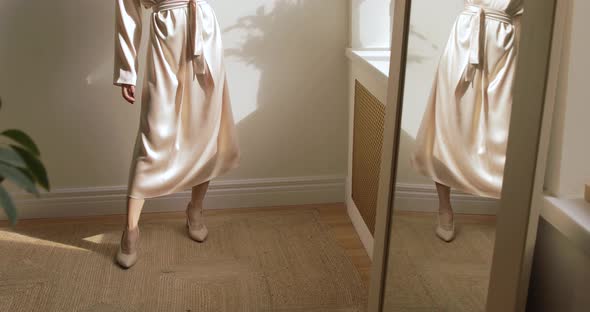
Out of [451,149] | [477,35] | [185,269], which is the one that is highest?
[477,35]

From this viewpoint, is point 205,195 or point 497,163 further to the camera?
point 205,195

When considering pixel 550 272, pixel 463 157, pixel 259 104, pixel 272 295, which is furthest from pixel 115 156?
pixel 550 272

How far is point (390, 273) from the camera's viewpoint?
6.95 feet

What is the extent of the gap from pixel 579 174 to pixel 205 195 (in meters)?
2.43

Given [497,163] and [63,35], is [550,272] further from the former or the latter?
[63,35]

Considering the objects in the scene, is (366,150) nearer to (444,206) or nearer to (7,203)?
(444,206)

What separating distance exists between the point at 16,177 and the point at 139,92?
2.57m

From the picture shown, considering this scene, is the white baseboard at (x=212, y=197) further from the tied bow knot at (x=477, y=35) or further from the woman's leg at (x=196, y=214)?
the tied bow knot at (x=477, y=35)

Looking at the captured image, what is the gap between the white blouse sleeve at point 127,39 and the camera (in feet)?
9.19

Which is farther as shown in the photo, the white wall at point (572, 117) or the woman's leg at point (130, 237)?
the woman's leg at point (130, 237)

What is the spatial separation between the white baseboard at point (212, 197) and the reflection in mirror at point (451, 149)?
154cm

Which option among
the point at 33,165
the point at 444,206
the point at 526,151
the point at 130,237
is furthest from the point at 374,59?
the point at 33,165

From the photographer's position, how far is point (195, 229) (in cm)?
318

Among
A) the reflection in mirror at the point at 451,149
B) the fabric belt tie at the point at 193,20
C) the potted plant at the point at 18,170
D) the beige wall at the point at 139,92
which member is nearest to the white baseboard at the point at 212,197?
the beige wall at the point at 139,92
